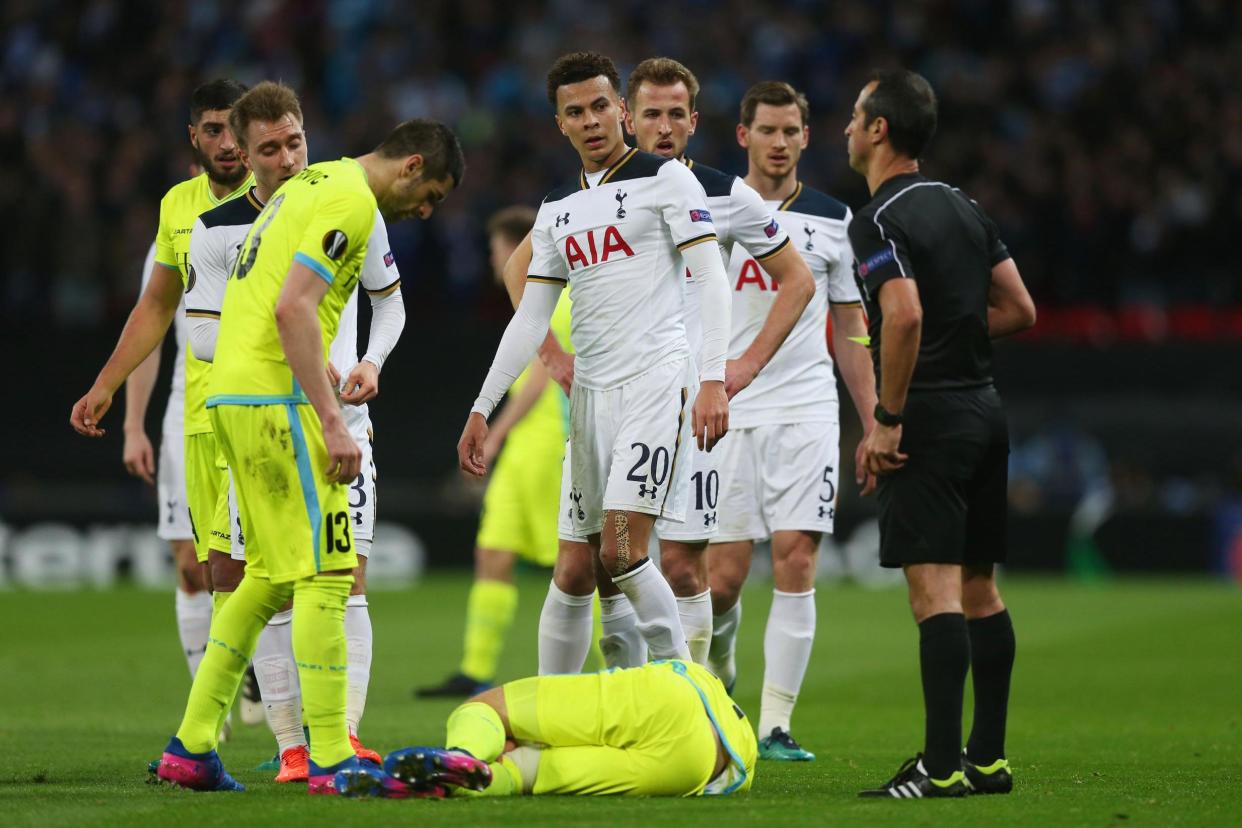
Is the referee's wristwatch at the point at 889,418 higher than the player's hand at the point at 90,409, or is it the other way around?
the referee's wristwatch at the point at 889,418

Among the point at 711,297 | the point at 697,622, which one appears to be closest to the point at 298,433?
the point at 711,297

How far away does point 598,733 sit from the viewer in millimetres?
Answer: 6066

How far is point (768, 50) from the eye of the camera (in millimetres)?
22484

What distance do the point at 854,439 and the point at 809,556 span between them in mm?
12097

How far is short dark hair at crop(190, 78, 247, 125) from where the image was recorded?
7.68 metres

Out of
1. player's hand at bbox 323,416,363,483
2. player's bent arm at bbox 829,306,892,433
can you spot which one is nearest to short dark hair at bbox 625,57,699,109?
player's bent arm at bbox 829,306,892,433

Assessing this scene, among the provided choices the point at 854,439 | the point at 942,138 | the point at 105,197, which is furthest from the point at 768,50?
the point at 105,197

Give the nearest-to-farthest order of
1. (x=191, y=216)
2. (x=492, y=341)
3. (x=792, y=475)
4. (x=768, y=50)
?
(x=191, y=216) < (x=792, y=475) < (x=492, y=341) < (x=768, y=50)

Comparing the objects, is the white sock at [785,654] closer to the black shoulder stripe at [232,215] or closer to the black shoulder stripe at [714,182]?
the black shoulder stripe at [714,182]

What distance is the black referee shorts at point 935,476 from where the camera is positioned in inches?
240

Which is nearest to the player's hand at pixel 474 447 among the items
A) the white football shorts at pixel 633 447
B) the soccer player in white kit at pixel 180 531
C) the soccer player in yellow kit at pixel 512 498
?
the white football shorts at pixel 633 447

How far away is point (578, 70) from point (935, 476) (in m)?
2.13

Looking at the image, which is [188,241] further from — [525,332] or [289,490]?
[289,490]

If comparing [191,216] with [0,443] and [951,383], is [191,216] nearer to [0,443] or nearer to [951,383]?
[951,383]
